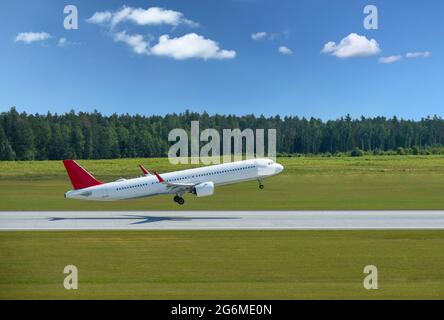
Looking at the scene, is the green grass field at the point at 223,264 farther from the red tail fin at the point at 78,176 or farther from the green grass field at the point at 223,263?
the red tail fin at the point at 78,176

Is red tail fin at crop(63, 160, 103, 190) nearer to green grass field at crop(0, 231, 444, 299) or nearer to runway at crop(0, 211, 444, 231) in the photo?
runway at crop(0, 211, 444, 231)

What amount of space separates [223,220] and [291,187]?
51.6 m

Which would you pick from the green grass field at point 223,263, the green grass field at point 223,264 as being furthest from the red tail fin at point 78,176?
Result: the green grass field at point 223,264

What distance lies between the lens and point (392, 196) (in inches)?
3378

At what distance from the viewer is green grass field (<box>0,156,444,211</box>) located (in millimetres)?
71938

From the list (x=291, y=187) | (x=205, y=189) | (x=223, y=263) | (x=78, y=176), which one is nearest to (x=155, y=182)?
(x=205, y=189)

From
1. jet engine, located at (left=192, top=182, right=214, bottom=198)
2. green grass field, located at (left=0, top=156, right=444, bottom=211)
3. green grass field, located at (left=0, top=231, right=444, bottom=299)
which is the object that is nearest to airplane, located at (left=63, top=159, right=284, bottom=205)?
jet engine, located at (left=192, top=182, right=214, bottom=198)

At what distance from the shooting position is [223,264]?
31.8 metres

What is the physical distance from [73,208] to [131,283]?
43328mm

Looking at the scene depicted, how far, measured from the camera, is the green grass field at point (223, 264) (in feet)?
83.6

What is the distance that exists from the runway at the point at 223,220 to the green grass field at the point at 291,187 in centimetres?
Result: 784

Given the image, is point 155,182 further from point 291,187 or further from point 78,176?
point 291,187

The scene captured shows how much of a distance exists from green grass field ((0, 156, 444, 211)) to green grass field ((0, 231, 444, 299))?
25638 mm
